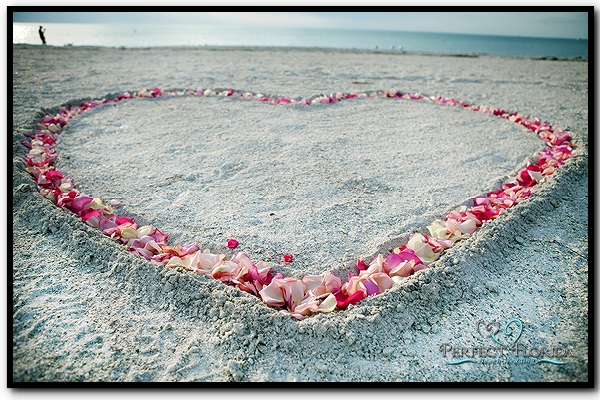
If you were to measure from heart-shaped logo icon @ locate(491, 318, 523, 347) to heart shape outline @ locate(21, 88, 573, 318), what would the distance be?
0.42 meters

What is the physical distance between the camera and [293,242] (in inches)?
86.4

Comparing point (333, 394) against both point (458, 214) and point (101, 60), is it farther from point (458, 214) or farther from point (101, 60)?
point (101, 60)

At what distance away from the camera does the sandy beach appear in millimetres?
1457

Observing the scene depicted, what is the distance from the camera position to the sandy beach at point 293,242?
1.46 m

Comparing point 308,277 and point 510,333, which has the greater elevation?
point 308,277

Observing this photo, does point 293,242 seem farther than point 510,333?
Yes

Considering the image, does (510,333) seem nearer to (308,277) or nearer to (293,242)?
(308,277)

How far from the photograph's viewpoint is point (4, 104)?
1.93m

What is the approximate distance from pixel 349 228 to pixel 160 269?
1056 millimetres
